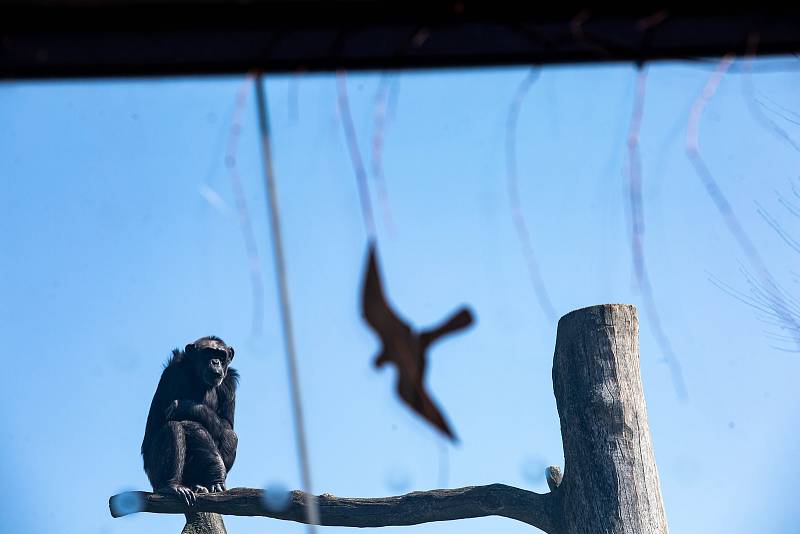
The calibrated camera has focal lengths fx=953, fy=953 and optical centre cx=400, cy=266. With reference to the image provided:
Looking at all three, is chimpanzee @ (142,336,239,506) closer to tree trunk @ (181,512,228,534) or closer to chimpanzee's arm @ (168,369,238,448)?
chimpanzee's arm @ (168,369,238,448)

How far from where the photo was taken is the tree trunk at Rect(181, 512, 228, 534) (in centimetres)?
705

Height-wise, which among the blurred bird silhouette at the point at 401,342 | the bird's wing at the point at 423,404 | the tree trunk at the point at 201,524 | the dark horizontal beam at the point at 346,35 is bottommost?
the bird's wing at the point at 423,404

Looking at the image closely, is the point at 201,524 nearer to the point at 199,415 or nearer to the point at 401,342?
the point at 199,415

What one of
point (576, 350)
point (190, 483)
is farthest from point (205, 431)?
point (576, 350)

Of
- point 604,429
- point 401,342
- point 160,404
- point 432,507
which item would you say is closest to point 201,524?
point 160,404

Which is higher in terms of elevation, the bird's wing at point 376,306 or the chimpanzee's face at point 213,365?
the chimpanzee's face at point 213,365

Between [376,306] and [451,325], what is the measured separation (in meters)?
0.14

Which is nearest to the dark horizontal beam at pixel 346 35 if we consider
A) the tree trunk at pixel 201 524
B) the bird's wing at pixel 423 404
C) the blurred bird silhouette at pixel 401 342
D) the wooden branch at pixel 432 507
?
the blurred bird silhouette at pixel 401 342

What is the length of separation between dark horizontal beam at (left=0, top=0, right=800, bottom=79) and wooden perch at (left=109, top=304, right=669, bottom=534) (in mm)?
4167

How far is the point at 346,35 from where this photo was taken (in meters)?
1.68

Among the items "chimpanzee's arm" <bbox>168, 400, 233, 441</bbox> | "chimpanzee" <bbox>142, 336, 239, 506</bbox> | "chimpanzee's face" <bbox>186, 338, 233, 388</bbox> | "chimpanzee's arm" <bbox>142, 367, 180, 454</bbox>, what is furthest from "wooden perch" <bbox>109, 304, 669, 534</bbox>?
"chimpanzee's face" <bbox>186, 338, 233, 388</bbox>

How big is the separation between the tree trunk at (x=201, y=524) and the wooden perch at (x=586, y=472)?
35.4 inches

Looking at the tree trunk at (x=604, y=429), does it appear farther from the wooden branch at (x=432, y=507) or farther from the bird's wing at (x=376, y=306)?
the bird's wing at (x=376, y=306)

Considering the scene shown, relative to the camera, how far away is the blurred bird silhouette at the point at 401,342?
1.63 meters
